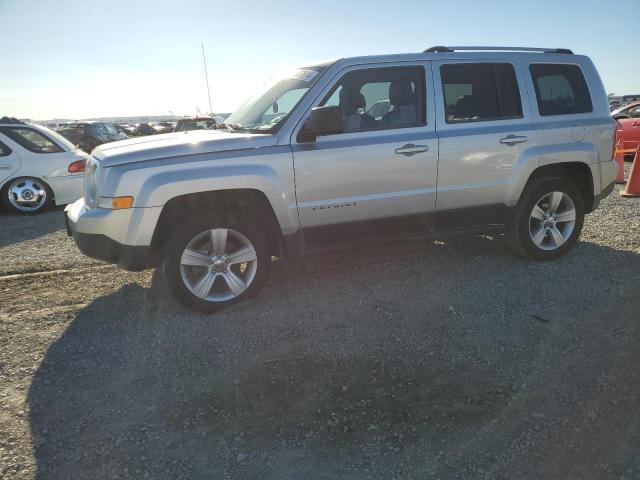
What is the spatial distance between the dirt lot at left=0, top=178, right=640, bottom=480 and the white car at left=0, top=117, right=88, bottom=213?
11.7 ft

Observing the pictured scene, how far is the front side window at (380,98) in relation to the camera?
3.91 metres

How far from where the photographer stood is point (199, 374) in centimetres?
300

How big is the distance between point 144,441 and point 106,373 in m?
0.84

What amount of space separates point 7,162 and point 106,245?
557 cm

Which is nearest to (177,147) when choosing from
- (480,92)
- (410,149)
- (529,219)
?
(410,149)

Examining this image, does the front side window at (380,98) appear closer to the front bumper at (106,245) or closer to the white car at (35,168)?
the front bumper at (106,245)

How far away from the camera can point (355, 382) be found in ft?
9.34

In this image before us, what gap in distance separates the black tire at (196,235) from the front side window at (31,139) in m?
5.53

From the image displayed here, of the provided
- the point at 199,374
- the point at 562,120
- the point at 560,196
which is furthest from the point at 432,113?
the point at 199,374

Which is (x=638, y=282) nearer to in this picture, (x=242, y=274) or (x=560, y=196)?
(x=560, y=196)

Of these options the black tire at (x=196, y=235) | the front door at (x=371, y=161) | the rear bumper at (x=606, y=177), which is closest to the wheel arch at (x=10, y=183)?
the black tire at (x=196, y=235)

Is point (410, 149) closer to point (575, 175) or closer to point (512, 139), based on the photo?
point (512, 139)

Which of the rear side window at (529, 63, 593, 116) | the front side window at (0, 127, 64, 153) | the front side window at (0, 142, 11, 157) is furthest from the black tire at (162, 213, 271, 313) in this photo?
the front side window at (0, 142, 11, 157)

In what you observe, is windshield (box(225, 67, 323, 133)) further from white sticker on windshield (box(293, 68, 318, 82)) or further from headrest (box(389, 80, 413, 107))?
headrest (box(389, 80, 413, 107))
